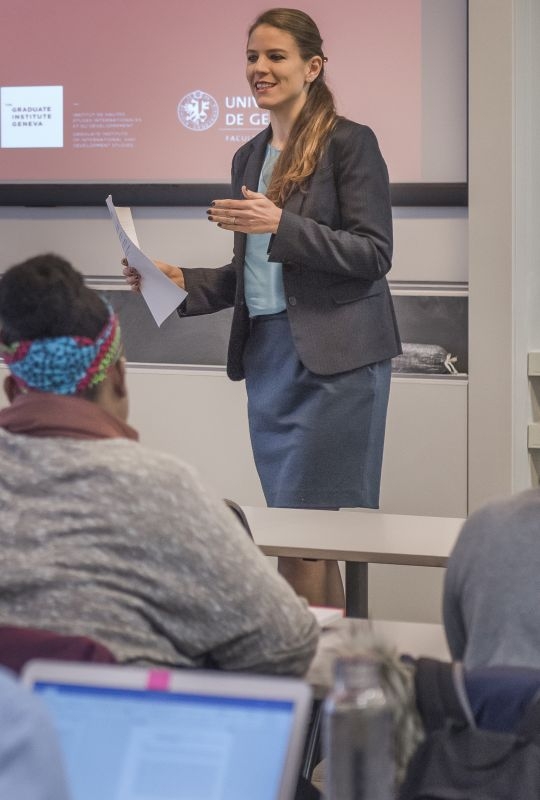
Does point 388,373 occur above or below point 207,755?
above

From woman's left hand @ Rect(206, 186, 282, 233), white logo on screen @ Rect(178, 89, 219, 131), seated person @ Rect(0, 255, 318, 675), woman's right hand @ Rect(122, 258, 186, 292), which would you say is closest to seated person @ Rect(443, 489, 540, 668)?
seated person @ Rect(0, 255, 318, 675)

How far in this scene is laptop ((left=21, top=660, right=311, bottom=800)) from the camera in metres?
1.15

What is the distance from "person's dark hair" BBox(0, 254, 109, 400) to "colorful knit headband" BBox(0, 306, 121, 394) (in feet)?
0.04

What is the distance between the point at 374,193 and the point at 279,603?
1709mm

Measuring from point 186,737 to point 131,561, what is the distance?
42cm

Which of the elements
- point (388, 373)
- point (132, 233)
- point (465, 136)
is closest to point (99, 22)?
point (465, 136)

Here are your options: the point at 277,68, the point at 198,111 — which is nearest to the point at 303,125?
the point at 277,68

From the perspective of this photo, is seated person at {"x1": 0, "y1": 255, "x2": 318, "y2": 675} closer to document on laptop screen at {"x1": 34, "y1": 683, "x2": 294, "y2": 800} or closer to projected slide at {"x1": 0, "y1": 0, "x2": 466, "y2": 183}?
document on laptop screen at {"x1": 34, "y1": 683, "x2": 294, "y2": 800}

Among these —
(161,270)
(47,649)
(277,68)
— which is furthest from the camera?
(161,270)

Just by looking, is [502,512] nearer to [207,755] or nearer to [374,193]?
[207,755]

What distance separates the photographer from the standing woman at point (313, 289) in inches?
122

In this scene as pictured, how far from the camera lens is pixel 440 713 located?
1343mm

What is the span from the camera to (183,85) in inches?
181

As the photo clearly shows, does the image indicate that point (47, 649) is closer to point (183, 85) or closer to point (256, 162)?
point (256, 162)
